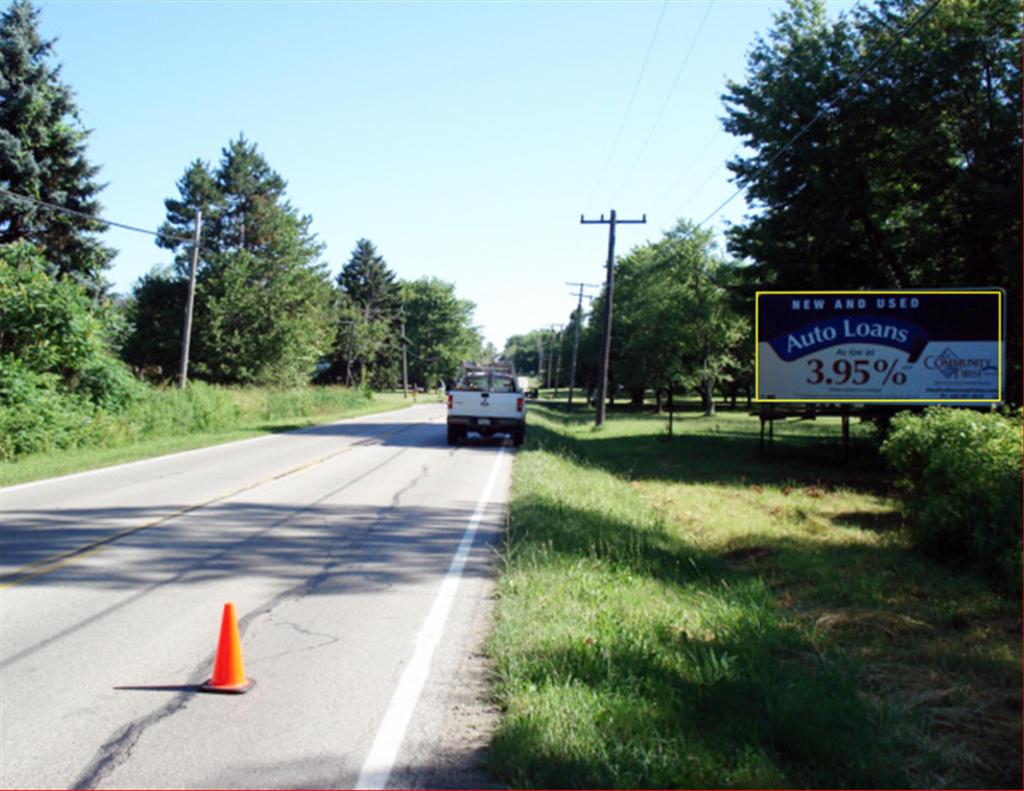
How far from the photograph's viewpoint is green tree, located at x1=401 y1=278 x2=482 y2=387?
127 metres

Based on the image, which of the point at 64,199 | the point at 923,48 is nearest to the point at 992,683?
the point at 923,48

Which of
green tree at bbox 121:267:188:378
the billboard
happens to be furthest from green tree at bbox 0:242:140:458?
green tree at bbox 121:267:188:378

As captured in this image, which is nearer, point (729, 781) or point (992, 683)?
point (729, 781)

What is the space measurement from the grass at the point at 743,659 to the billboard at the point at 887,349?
213 inches

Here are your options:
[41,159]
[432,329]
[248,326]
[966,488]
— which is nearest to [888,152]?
[966,488]

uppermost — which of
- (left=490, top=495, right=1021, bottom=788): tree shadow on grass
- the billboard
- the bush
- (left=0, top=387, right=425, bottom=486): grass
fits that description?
the billboard

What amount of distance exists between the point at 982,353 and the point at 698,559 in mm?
9830

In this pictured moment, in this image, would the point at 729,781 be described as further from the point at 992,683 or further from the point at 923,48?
the point at 923,48

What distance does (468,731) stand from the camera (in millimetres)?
4676

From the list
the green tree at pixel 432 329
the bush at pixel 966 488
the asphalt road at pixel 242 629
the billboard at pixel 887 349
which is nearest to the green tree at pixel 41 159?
the asphalt road at pixel 242 629

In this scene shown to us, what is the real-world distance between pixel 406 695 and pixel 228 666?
42.7 inches

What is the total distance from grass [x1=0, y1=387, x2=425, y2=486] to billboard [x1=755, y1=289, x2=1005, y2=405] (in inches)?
543

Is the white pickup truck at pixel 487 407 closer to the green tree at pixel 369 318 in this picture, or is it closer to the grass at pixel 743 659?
the grass at pixel 743 659

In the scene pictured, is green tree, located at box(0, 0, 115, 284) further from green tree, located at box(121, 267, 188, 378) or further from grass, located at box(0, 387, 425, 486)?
green tree, located at box(121, 267, 188, 378)
